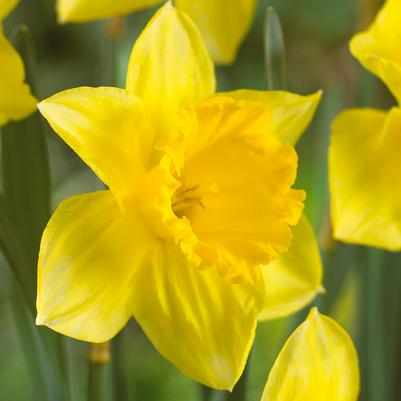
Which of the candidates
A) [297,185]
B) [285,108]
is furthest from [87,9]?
[297,185]

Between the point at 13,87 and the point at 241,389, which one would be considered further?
the point at 241,389

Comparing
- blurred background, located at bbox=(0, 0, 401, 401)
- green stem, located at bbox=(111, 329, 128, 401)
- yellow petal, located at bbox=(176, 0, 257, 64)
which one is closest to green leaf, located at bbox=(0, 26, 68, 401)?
blurred background, located at bbox=(0, 0, 401, 401)

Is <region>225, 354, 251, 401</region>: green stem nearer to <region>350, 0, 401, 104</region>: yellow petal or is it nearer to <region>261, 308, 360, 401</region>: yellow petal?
<region>261, 308, 360, 401</region>: yellow petal

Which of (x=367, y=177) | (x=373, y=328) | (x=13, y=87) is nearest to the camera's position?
(x=13, y=87)

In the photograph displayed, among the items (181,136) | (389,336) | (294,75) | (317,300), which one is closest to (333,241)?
(317,300)

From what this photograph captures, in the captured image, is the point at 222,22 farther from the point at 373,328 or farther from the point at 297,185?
the point at 297,185

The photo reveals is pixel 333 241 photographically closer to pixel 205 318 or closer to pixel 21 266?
pixel 205 318

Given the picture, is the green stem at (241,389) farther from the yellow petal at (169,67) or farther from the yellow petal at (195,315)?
the yellow petal at (169,67)

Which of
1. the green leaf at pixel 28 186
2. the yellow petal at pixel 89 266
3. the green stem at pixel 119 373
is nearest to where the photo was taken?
the yellow petal at pixel 89 266

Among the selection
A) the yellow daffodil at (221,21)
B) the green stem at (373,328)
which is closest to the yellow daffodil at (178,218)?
→ the yellow daffodil at (221,21)
